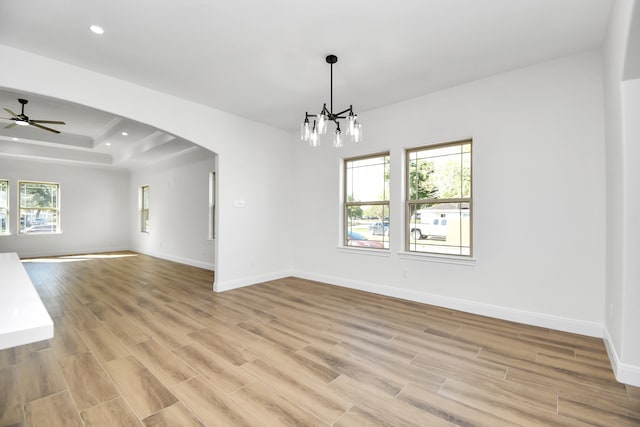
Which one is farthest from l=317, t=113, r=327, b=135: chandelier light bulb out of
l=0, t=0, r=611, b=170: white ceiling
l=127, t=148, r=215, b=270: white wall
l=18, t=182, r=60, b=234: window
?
l=18, t=182, r=60, b=234: window

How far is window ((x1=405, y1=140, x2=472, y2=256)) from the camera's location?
3.84m

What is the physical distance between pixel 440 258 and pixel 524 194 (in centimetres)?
123

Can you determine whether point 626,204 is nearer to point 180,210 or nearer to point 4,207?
point 180,210

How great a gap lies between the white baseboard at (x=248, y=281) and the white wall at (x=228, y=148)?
16 mm

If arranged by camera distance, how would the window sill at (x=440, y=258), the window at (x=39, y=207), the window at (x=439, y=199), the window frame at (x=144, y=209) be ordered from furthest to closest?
1. the window frame at (x=144, y=209)
2. the window at (x=39, y=207)
3. the window at (x=439, y=199)
4. the window sill at (x=440, y=258)

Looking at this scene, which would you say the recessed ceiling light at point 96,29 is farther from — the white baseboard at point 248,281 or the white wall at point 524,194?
the white wall at point 524,194

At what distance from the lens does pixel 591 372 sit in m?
2.27

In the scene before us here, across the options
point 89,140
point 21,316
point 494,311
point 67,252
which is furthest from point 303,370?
point 67,252

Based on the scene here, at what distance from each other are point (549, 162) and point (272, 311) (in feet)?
11.9

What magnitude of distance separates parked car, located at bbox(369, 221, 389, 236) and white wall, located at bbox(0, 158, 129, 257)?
30.2 ft

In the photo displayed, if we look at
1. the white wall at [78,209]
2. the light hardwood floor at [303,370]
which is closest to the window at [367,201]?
the light hardwood floor at [303,370]

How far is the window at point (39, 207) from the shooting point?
8.15m

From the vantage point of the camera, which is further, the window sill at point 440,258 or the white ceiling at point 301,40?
the window sill at point 440,258

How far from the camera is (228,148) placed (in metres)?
4.85
